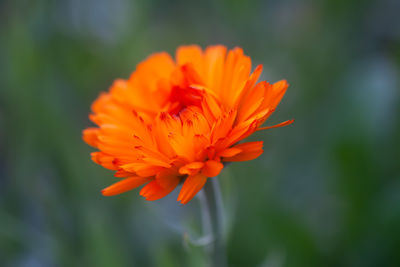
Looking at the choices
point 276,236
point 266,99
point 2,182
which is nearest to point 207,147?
point 266,99

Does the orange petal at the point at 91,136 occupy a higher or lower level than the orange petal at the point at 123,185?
higher

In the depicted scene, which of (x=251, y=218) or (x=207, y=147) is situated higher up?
(x=207, y=147)

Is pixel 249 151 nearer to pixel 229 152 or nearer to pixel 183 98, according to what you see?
pixel 229 152

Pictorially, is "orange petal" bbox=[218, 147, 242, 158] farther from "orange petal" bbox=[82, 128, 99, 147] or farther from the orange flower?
"orange petal" bbox=[82, 128, 99, 147]

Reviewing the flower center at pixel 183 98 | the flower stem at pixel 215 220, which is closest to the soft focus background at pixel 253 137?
the flower stem at pixel 215 220

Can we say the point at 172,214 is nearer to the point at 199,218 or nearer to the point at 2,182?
the point at 199,218

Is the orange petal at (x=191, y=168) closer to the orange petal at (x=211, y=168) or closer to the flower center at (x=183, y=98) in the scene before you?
the orange petal at (x=211, y=168)

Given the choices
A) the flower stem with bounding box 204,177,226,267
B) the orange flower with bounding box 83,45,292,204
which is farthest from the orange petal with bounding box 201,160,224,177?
the flower stem with bounding box 204,177,226,267
